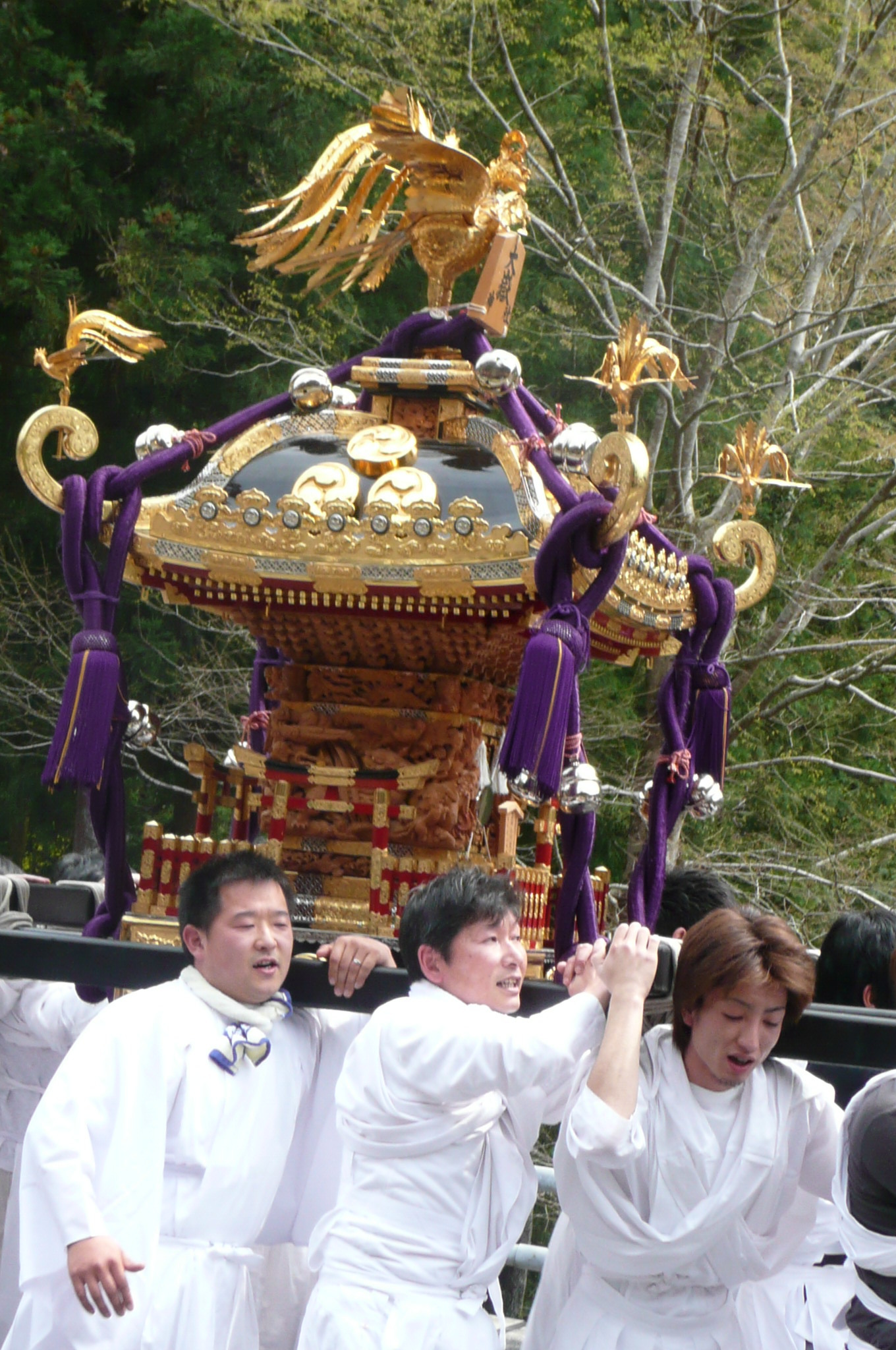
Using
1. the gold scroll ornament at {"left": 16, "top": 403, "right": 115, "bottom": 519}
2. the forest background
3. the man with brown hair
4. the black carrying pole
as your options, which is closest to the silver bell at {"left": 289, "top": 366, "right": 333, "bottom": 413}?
the gold scroll ornament at {"left": 16, "top": 403, "right": 115, "bottom": 519}

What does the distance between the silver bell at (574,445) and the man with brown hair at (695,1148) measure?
2178 millimetres

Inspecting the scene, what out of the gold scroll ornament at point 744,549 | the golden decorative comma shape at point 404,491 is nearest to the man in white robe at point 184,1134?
the golden decorative comma shape at point 404,491

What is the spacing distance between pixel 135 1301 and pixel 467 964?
0.77 metres

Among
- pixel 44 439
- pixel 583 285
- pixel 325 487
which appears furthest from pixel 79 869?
pixel 583 285

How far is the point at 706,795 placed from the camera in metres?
4.63

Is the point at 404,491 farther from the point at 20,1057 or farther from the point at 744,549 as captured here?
the point at 20,1057

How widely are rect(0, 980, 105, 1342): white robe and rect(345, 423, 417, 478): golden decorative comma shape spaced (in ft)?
5.90

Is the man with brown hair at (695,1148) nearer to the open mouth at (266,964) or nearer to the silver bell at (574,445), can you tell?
the open mouth at (266,964)

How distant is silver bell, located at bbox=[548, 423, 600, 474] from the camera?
414 centimetres

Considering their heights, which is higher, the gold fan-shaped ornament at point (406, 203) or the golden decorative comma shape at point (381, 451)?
the gold fan-shaped ornament at point (406, 203)

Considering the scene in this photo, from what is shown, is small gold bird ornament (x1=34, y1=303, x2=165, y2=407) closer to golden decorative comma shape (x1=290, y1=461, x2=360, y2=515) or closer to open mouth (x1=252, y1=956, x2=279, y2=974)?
golden decorative comma shape (x1=290, y1=461, x2=360, y2=515)

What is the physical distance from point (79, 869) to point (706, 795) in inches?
84.3

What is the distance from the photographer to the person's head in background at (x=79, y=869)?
5016 mm

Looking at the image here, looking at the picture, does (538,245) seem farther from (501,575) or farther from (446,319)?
(501,575)
